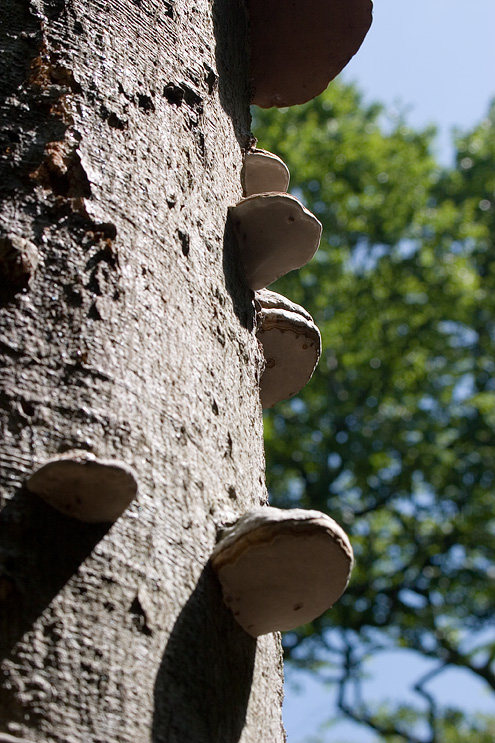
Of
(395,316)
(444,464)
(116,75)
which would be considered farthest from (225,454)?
(395,316)

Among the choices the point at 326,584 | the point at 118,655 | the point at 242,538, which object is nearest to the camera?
the point at 118,655

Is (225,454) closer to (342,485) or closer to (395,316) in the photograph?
(342,485)

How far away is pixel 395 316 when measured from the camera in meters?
18.3

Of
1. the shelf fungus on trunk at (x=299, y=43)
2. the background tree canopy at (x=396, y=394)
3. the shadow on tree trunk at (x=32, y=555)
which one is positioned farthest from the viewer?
the background tree canopy at (x=396, y=394)

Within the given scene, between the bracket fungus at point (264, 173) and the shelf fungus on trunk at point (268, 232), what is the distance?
19.4 inches

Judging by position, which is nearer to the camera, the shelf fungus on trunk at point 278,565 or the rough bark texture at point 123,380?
the rough bark texture at point 123,380

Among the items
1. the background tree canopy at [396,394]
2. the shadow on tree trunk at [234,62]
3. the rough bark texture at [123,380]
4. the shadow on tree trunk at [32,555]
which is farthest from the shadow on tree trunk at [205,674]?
the background tree canopy at [396,394]

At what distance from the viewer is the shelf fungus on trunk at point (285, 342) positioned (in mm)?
2479

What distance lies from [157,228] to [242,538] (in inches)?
27.8

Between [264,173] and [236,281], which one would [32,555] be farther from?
[264,173]

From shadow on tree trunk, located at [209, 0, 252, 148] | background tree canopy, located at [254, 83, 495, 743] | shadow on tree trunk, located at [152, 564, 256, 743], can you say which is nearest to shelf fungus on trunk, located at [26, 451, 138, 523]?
shadow on tree trunk, located at [152, 564, 256, 743]

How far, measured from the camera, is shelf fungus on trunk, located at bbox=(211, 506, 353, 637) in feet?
5.06

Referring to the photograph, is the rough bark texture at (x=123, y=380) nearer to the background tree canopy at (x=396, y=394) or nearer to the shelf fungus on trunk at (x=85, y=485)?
the shelf fungus on trunk at (x=85, y=485)

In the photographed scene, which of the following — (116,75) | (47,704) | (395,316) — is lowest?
(47,704)
